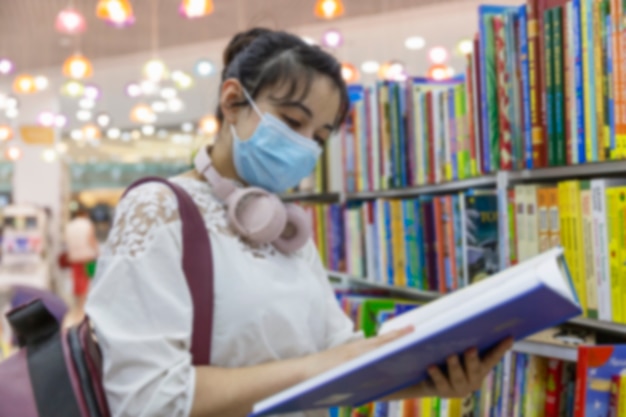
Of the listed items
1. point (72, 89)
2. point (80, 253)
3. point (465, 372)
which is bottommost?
point (80, 253)

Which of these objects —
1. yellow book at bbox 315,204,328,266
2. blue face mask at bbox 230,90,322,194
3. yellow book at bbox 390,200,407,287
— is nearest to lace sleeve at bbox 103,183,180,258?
blue face mask at bbox 230,90,322,194

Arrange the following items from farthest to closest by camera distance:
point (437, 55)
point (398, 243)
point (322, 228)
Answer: point (437, 55) → point (322, 228) → point (398, 243)

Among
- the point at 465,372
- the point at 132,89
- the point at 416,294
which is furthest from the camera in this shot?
the point at 132,89

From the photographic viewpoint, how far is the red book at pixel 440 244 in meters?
2.06

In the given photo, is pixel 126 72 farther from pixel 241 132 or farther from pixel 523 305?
pixel 523 305

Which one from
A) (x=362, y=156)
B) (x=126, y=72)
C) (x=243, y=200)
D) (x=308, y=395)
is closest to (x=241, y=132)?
(x=243, y=200)

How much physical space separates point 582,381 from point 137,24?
8.19 metres

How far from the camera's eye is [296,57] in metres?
1.37

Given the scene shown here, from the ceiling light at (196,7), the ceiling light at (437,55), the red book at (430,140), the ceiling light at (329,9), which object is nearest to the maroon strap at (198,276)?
the red book at (430,140)

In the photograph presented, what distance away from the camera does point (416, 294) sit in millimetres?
2531

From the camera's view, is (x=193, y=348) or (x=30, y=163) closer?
(x=193, y=348)

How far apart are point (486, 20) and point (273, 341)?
97 cm

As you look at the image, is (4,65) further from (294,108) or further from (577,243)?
(577,243)

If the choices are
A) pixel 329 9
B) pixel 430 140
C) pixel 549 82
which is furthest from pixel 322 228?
pixel 329 9
